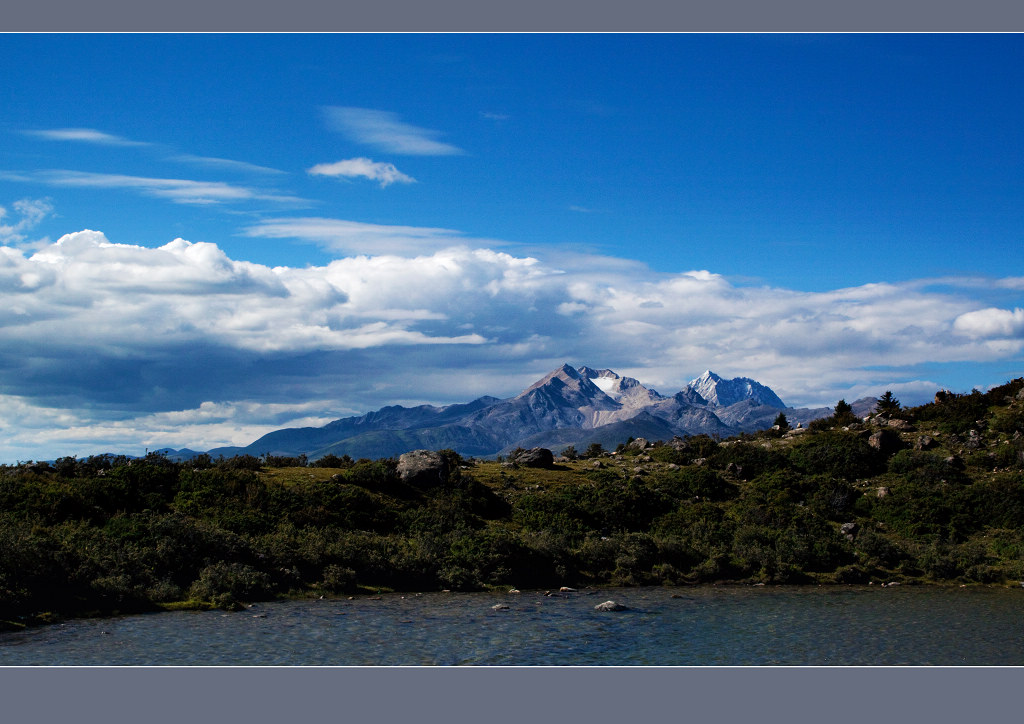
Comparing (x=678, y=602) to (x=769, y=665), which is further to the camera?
(x=678, y=602)

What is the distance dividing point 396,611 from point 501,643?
27.6 ft

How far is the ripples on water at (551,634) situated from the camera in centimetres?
2756

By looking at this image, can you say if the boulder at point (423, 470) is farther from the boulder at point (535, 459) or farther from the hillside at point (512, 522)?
the boulder at point (535, 459)

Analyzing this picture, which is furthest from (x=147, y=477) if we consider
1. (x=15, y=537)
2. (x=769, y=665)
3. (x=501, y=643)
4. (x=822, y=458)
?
(x=822, y=458)

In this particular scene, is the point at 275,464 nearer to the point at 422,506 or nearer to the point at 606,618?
the point at 422,506

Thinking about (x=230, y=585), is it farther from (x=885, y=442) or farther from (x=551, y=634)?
(x=885, y=442)

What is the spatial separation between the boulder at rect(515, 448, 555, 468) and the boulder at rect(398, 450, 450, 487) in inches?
506

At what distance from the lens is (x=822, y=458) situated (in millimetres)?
69438

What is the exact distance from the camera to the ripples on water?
27.6m

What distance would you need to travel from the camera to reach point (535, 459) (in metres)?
75.1

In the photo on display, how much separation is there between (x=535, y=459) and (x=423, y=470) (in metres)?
16.1

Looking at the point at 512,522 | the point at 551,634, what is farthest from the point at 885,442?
the point at 551,634

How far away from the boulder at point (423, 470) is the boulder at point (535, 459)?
12.9 meters

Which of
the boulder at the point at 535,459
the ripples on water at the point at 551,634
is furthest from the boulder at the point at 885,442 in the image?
the ripples on water at the point at 551,634
